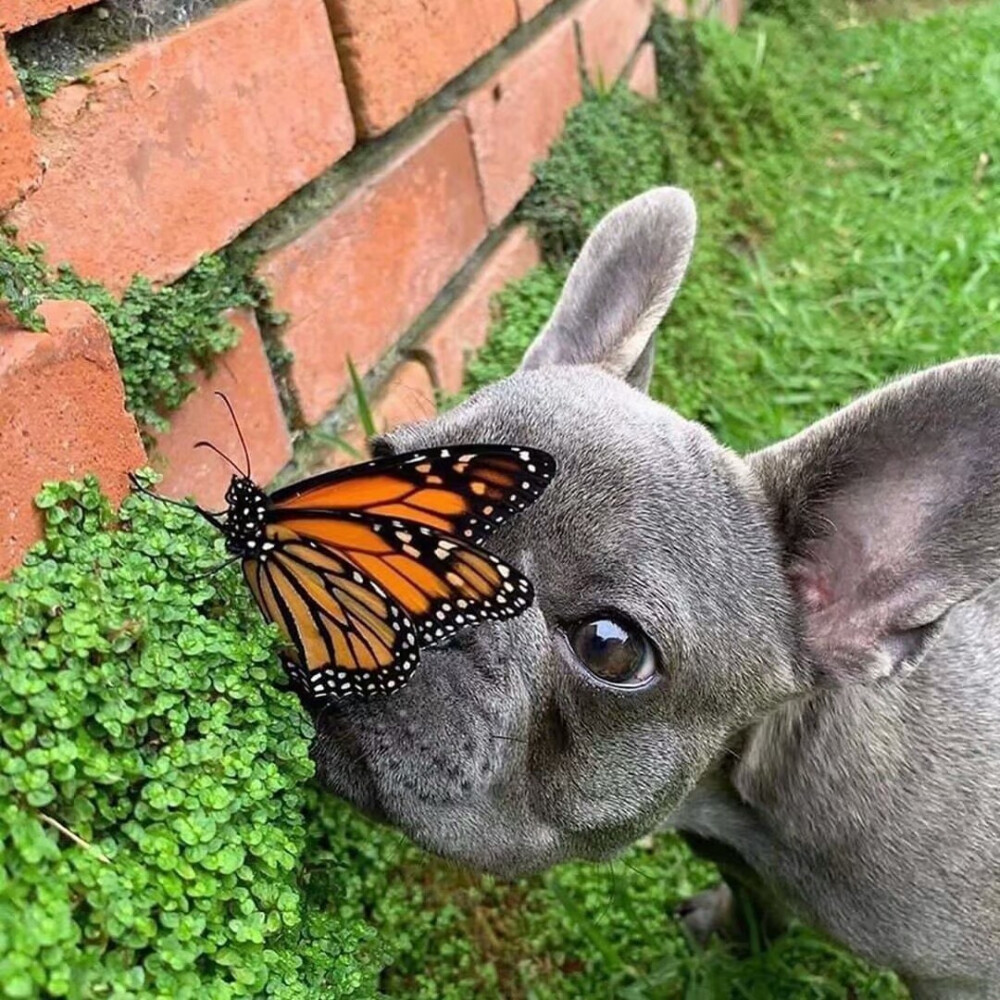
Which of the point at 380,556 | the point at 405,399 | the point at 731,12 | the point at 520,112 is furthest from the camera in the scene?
the point at 731,12

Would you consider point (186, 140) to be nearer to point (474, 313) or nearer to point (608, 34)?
point (474, 313)

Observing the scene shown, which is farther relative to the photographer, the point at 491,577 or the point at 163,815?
the point at 491,577

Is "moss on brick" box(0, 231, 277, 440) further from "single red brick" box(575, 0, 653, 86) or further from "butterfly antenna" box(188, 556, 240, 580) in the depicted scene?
"single red brick" box(575, 0, 653, 86)

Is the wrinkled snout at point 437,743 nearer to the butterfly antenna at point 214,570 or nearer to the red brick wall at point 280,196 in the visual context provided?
the butterfly antenna at point 214,570

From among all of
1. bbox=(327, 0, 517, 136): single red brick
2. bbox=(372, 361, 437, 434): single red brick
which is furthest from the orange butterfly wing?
bbox=(327, 0, 517, 136): single red brick

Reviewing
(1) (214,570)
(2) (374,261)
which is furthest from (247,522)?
(2) (374,261)

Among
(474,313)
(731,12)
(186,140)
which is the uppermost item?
(186,140)

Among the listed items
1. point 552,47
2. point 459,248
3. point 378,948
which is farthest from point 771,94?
point 378,948

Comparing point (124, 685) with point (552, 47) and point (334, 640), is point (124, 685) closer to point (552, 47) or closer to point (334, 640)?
point (334, 640)
